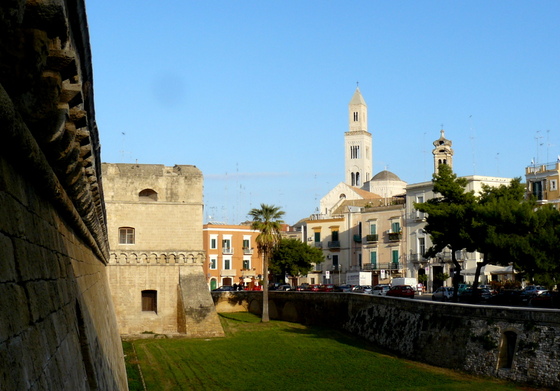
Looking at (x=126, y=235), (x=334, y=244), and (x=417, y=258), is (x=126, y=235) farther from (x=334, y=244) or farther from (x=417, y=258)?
(x=334, y=244)

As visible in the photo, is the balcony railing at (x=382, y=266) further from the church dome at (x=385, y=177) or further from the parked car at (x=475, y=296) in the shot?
the church dome at (x=385, y=177)

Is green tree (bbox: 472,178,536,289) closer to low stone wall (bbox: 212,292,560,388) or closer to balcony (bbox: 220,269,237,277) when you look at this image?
low stone wall (bbox: 212,292,560,388)

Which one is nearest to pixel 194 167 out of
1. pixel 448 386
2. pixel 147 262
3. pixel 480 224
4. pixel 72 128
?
pixel 147 262

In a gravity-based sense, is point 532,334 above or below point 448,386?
above

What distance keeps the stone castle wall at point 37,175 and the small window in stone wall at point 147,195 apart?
111 ft

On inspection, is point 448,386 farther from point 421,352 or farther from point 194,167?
point 194,167

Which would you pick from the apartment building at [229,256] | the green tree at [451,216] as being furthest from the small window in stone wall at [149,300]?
the apartment building at [229,256]

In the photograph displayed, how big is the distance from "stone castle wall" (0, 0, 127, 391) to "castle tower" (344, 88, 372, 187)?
391 ft

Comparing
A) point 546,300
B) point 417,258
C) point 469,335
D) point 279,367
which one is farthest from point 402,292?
point 469,335

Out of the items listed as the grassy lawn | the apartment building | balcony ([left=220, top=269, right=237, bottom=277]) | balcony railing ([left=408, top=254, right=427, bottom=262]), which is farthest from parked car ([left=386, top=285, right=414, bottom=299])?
balcony ([left=220, top=269, right=237, bottom=277])

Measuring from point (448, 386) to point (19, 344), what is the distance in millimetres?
22366

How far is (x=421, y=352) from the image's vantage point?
3003 centimetres

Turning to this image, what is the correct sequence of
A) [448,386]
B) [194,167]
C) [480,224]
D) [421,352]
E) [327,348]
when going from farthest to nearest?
[194,167], [480,224], [327,348], [421,352], [448,386]

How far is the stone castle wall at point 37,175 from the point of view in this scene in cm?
392
